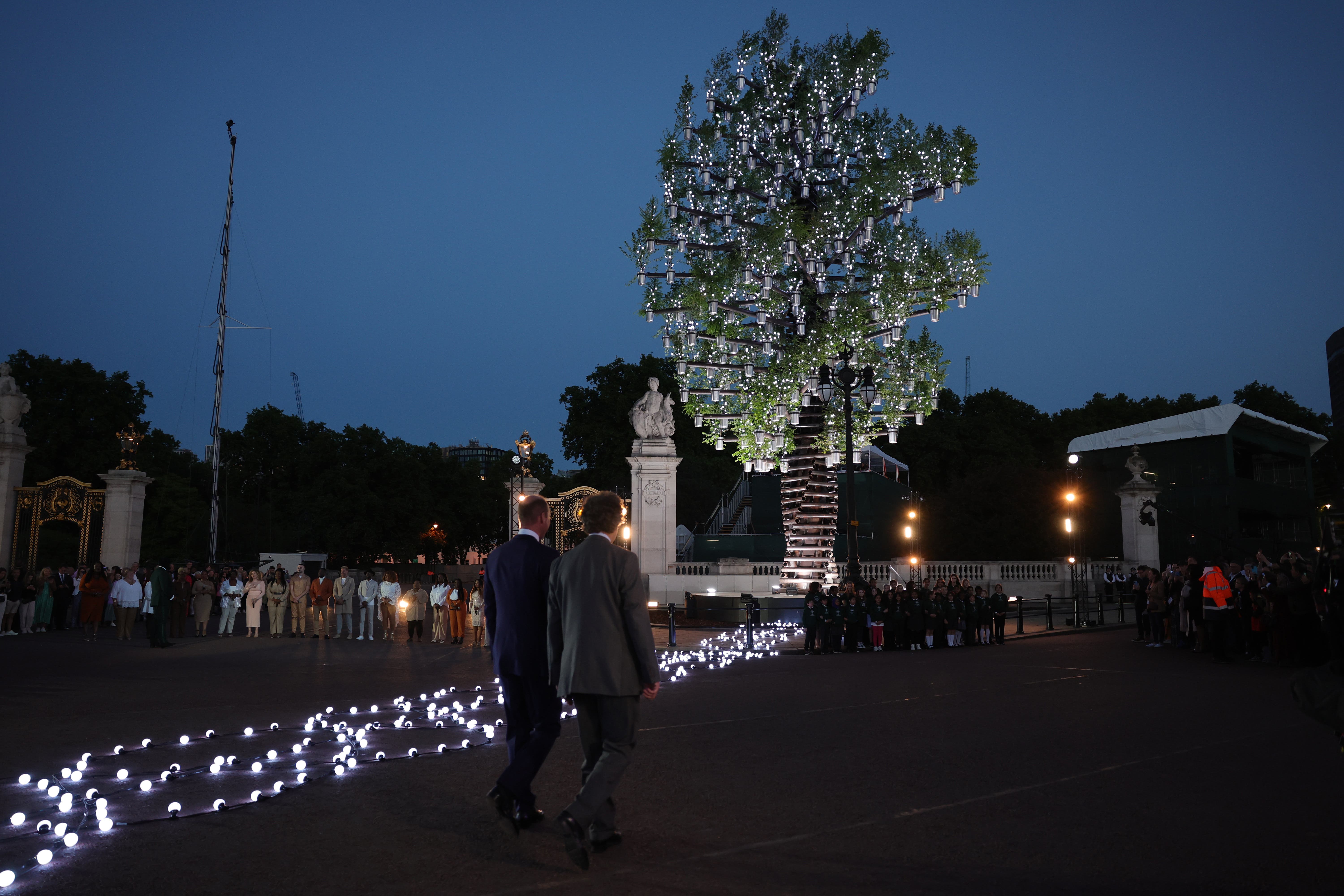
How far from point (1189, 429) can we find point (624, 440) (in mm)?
30738

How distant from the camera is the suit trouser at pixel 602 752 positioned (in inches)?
187

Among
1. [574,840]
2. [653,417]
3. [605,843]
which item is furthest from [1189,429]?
[574,840]

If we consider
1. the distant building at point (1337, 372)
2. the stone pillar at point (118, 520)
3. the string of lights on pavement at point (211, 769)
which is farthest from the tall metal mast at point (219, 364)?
the distant building at point (1337, 372)

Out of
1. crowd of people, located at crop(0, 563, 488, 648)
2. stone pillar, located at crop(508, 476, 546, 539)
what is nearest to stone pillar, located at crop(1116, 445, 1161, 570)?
stone pillar, located at crop(508, 476, 546, 539)

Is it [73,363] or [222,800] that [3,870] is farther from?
[73,363]

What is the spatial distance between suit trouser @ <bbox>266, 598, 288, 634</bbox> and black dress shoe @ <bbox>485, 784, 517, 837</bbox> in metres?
19.4

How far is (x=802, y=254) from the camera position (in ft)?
75.0

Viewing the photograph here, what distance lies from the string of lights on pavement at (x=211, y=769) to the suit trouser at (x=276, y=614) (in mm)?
13390

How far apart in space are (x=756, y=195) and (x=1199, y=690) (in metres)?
15.9

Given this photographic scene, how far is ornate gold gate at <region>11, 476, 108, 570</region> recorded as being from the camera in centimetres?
2811

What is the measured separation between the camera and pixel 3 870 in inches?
182

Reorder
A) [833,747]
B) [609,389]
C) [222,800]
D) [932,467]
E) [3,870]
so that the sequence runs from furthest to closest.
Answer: [609,389] < [932,467] < [833,747] < [222,800] < [3,870]

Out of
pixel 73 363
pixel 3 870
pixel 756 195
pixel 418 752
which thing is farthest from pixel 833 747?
pixel 73 363

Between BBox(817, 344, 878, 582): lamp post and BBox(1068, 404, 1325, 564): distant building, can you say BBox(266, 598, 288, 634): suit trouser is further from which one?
BBox(1068, 404, 1325, 564): distant building
